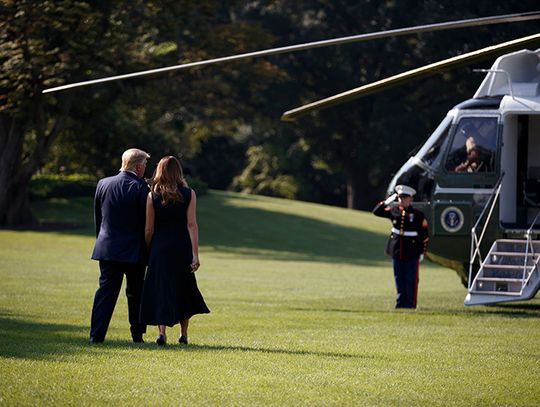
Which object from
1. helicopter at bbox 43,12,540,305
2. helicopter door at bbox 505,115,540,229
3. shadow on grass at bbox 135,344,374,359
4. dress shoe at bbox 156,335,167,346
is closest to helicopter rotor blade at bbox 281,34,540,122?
shadow on grass at bbox 135,344,374,359

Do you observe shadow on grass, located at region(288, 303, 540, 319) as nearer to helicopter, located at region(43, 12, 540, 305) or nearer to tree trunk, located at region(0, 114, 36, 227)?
helicopter, located at region(43, 12, 540, 305)

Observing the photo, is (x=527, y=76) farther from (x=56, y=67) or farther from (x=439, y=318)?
(x=56, y=67)

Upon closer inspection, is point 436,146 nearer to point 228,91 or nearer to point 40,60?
point 40,60

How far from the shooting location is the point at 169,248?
10617 mm

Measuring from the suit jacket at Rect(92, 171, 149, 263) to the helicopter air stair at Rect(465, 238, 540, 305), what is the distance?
226 inches

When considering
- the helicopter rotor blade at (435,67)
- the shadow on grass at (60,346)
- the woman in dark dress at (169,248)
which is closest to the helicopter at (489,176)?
the helicopter rotor blade at (435,67)

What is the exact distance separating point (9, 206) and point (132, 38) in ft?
22.4

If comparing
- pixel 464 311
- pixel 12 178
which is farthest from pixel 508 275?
pixel 12 178

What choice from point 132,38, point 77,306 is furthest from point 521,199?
point 132,38

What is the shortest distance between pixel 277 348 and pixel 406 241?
→ 5170 millimetres

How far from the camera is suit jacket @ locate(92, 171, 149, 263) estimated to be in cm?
1063

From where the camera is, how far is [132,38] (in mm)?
32562

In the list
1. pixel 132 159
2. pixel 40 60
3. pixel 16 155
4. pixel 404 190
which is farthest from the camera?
pixel 16 155

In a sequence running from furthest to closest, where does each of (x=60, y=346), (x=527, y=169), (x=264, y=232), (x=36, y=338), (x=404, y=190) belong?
(x=264, y=232) → (x=527, y=169) → (x=404, y=190) → (x=36, y=338) → (x=60, y=346)
